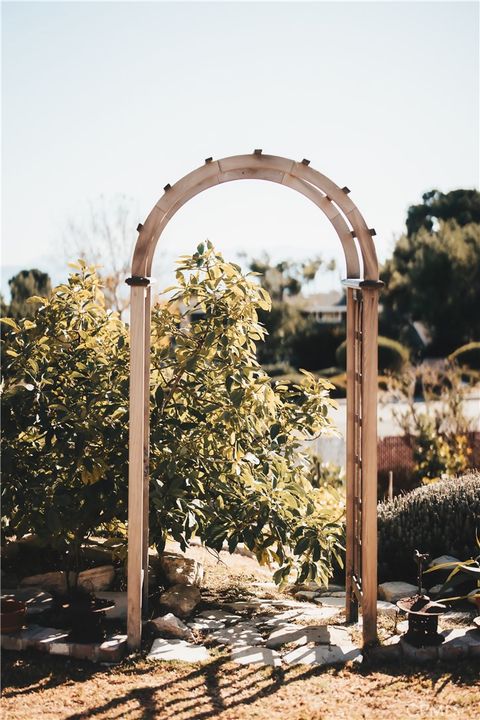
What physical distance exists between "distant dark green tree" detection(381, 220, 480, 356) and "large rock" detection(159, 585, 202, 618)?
2090cm

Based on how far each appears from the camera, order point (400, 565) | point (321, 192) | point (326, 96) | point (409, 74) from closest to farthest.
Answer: point (321, 192), point (400, 565), point (326, 96), point (409, 74)

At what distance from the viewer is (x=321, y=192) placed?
4230 millimetres

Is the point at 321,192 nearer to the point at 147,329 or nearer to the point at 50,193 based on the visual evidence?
the point at 147,329

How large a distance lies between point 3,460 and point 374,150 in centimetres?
706

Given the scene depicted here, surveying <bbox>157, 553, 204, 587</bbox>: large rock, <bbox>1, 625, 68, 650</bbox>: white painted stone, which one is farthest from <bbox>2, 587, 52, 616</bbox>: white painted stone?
<bbox>157, 553, 204, 587</bbox>: large rock

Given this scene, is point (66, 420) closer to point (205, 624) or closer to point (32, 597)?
point (32, 597)

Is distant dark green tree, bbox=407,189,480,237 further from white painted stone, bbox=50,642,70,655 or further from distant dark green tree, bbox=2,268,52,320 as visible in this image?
white painted stone, bbox=50,642,70,655

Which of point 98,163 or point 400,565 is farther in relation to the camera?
point 98,163

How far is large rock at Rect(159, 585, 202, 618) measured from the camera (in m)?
4.42

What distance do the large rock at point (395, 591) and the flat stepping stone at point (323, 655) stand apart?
922 mm

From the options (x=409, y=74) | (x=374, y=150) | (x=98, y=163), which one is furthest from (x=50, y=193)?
(x=409, y=74)

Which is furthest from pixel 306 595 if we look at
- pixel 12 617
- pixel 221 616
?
pixel 12 617

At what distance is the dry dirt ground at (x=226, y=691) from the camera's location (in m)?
3.32

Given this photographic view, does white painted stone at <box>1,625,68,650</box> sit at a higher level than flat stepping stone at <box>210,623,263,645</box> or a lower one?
higher
